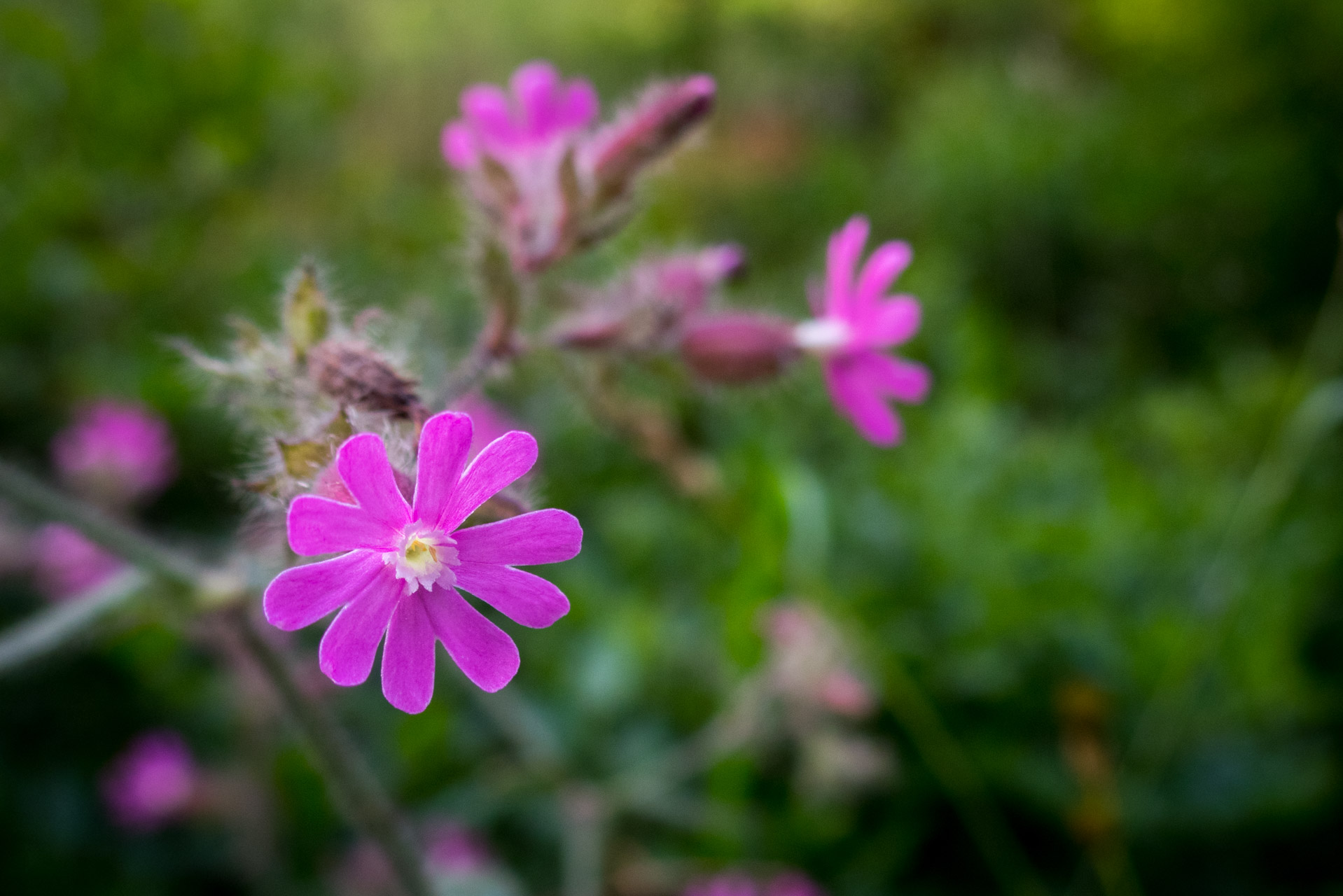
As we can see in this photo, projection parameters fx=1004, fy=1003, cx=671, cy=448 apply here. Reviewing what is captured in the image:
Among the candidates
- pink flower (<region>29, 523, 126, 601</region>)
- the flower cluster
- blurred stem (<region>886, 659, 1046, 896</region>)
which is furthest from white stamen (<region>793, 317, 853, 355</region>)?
pink flower (<region>29, 523, 126, 601</region>)

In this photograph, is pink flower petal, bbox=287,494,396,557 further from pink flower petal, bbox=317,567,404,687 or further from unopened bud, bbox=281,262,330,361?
unopened bud, bbox=281,262,330,361

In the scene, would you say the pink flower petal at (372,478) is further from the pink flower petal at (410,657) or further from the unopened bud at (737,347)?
the unopened bud at (737,347)

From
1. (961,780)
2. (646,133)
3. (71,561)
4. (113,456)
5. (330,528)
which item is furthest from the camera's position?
(113,456)

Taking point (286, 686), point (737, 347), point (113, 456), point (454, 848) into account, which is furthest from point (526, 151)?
point (113, 456)

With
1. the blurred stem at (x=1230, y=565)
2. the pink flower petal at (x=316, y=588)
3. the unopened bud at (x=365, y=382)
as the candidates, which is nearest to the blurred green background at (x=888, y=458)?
the blurred stem at (x=1230, y=565)

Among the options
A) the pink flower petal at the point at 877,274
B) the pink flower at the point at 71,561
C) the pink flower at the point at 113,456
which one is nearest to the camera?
the pink flower petal at the point at 877,274

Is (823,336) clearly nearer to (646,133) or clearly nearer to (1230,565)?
(646,133)
